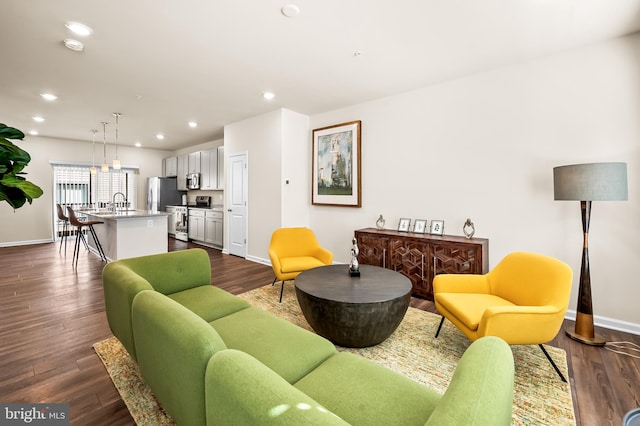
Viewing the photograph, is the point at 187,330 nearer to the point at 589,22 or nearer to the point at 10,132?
the point at 10,132

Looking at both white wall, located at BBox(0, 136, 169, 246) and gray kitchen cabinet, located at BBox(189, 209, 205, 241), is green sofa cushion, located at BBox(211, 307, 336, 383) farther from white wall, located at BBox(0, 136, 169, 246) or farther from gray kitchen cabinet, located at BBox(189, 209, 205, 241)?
white wall, located at BBox(0, 136, 169, 246)

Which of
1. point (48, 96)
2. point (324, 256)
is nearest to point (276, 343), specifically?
point (324, 256)

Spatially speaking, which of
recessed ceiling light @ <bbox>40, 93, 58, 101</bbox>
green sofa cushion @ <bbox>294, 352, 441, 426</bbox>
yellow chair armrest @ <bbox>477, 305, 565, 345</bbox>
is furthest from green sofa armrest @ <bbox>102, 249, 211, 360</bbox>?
recessed ceiling light @ <bbox>40, 93, 58, 101</bbox>

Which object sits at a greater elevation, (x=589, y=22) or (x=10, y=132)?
(x=589, y=22)

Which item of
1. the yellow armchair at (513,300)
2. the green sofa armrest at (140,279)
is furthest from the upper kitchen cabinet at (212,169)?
the yellow armchair at (513,300)

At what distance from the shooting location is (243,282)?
4242 millimetres

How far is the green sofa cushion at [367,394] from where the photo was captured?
3.59 ft

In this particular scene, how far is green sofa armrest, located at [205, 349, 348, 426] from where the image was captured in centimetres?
76

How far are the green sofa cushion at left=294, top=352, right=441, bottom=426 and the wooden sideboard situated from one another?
233 cm

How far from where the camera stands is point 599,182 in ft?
7.72

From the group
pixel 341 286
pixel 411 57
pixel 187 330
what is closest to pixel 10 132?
pixel 187 330

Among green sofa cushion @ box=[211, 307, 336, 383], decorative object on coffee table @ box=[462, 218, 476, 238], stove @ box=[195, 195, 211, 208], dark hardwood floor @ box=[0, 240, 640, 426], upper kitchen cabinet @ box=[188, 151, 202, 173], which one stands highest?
upper kitchen cabinet @ box=[188, 151, 202, 173]

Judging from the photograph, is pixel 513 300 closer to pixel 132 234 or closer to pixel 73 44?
pixel 73 44

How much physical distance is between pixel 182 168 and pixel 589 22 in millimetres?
8640
